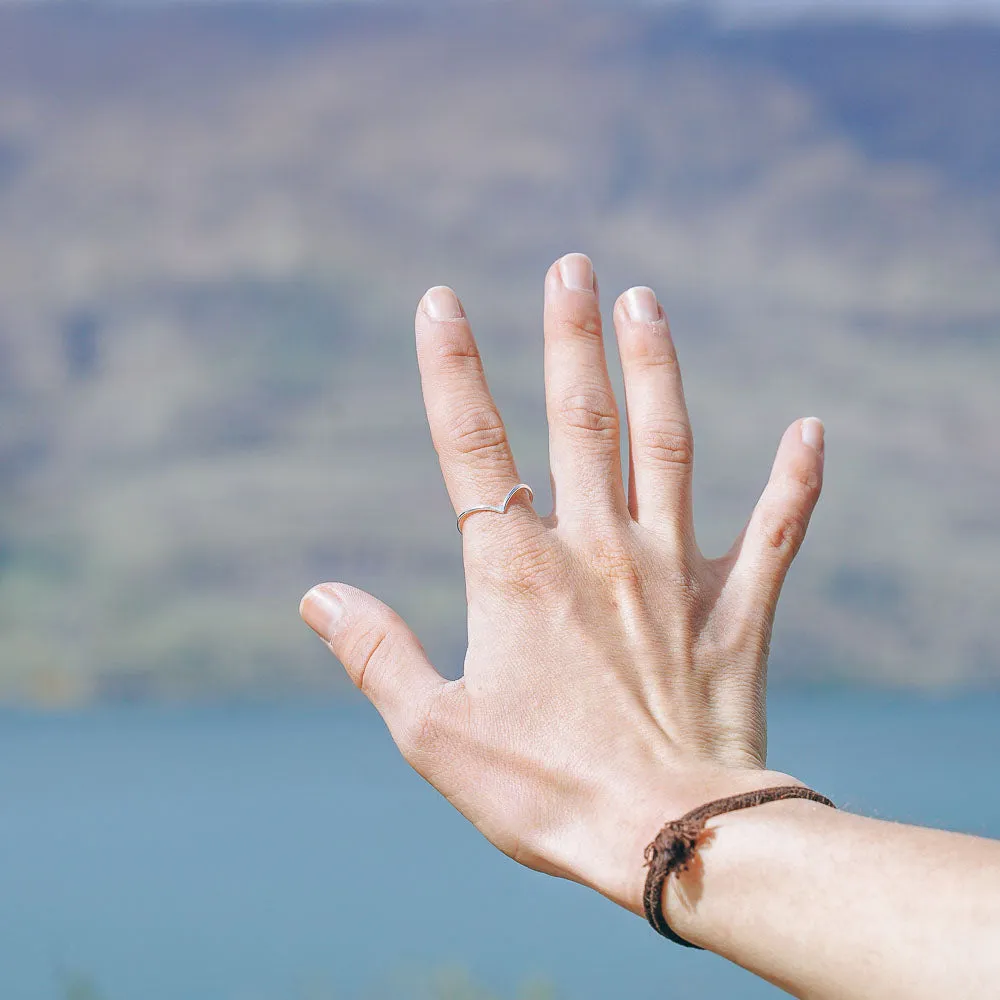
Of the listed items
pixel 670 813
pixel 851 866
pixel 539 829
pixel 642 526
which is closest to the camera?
pixel 851 866

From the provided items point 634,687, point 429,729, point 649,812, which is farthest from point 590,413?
point 649,812

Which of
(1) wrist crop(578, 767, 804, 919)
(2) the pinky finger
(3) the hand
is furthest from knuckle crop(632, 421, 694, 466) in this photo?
(1) wrist crop(578, 767, 804, 919)

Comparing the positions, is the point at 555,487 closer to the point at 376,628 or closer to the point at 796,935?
the point at 376,628

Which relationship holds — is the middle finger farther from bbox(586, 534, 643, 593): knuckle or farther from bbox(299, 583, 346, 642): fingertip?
bbox(299, 583, 346, 642): fingertip

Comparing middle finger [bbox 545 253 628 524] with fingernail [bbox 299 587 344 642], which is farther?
fingernail [bbox 299 587 344 642]

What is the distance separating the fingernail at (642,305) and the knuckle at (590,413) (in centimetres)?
27

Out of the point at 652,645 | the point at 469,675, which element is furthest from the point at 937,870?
the point at 469,675

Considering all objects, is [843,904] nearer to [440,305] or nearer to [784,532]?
[784,532]

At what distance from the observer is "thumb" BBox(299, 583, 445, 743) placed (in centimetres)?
186

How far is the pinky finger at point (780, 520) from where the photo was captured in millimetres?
2041

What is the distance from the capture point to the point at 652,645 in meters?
1.79

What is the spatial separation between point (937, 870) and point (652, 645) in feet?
2.22

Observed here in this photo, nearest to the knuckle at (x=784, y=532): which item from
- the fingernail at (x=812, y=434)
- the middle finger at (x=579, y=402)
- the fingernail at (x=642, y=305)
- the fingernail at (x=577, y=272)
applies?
the fingernail at (x=812, y=434)

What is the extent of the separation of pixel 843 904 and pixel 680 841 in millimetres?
223
